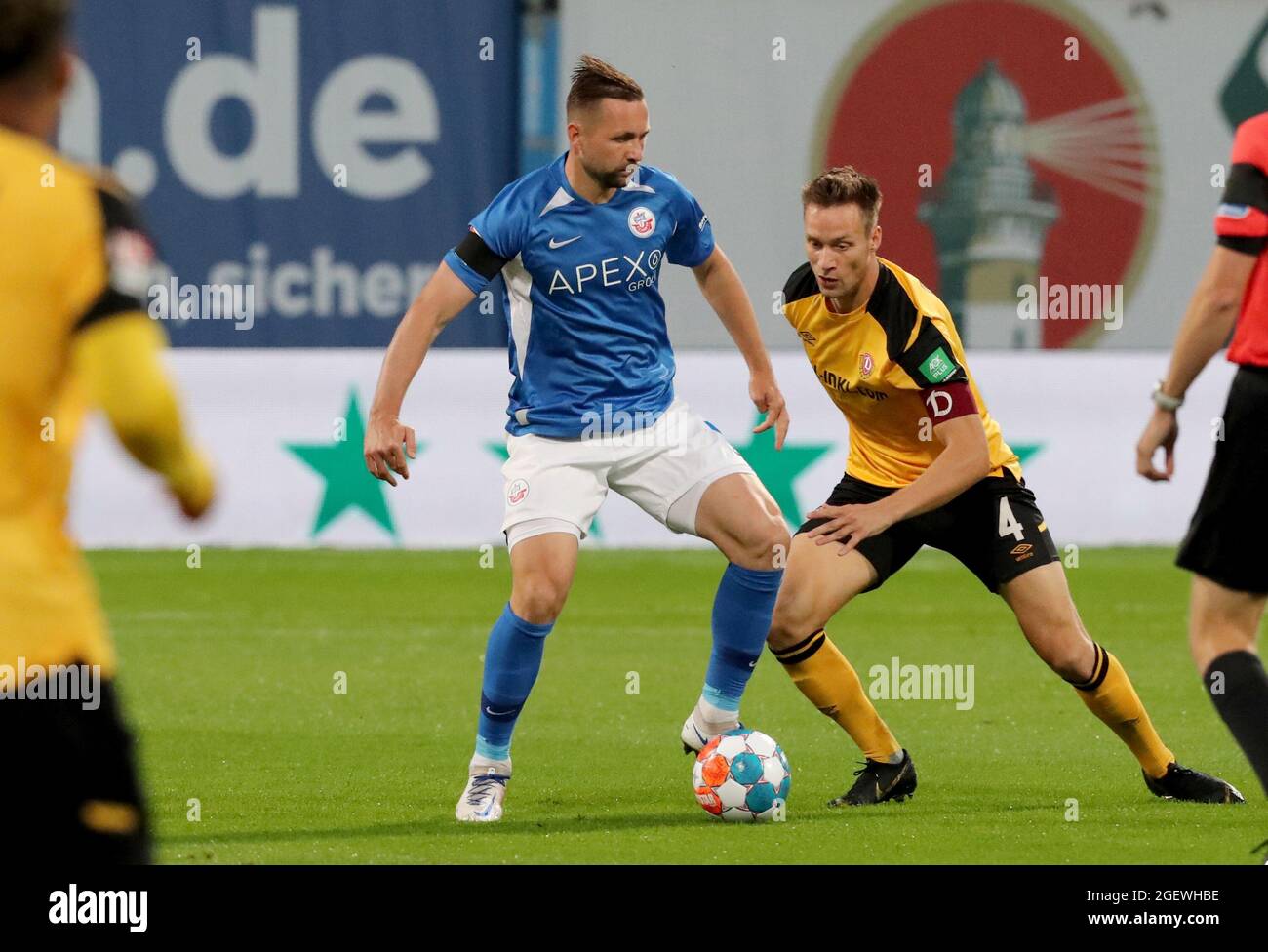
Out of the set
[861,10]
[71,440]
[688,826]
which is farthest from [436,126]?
[71,440]

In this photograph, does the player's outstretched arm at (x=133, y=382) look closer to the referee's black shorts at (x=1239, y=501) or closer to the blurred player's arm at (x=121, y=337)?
the blurred player's arm at (x=121, y=337)

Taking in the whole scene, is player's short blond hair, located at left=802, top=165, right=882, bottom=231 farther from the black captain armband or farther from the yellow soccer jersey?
the black captain armband

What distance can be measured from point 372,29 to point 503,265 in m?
9.34

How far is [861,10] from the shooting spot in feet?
49.6

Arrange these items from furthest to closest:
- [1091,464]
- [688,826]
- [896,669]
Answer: [1091,464]
[896,669]
[688,826]

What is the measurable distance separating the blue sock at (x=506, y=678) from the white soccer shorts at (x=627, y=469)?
1.01 ft

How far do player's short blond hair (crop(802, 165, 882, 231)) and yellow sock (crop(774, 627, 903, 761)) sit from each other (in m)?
1.26

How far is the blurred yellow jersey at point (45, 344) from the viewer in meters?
2.55

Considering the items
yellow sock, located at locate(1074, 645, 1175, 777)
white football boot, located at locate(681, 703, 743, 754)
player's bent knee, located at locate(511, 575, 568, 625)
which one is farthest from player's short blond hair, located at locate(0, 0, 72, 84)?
yellow sock, located at locate(1074, 645, 1175, 777)

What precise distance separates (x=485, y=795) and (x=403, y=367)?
1226 mm

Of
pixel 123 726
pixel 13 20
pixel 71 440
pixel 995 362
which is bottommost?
pixel 995 362

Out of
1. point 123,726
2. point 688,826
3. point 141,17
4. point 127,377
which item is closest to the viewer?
point 127,377

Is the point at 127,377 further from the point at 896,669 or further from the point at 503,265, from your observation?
the point at 896,669
